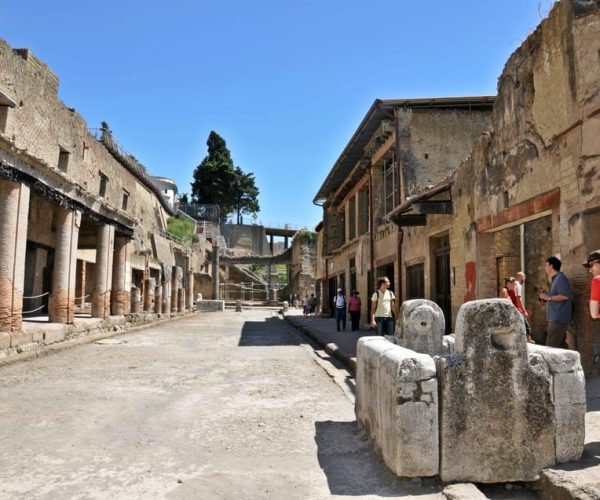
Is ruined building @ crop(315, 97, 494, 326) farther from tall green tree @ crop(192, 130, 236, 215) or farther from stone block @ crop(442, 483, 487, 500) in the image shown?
tall green tree @ crop(192, 130, 236, 215)

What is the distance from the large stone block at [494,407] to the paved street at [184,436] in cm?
36

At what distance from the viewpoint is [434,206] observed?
10.9 metres

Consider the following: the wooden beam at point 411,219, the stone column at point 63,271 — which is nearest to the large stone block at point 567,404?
the wooden beam at point 411,219

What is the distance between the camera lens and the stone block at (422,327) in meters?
5.09

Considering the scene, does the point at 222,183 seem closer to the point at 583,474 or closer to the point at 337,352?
the point at 337,352

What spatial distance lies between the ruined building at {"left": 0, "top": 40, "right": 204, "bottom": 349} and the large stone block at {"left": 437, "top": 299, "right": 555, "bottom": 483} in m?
9.57

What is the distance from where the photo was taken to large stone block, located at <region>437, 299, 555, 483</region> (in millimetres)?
3471

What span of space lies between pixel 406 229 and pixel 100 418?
10578 millimetres

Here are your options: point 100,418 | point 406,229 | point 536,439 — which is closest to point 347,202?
point 406,229

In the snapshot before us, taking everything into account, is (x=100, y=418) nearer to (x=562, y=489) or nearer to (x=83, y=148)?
(x=562, y=489)

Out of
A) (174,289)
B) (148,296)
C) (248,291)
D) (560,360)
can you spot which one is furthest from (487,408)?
(248,291)

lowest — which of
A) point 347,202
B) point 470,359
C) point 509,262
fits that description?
point 470,359

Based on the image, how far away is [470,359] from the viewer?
3.51 meters

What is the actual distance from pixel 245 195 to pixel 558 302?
66051 millimetres
